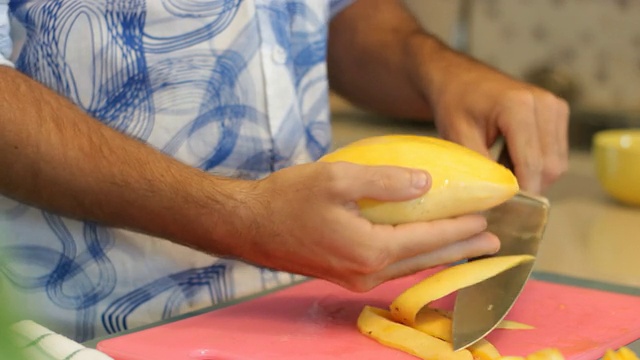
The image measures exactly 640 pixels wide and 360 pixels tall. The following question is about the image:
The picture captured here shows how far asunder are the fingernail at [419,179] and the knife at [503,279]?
14cm

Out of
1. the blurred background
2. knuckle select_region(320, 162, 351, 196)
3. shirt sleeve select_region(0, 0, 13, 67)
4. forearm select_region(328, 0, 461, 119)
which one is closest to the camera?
knuckle select_region(320, 162, 351, 196)

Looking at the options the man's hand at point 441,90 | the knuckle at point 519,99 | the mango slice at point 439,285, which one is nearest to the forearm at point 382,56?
the man's hand at point 441,90

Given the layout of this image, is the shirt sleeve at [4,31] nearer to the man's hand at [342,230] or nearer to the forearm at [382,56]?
the man's hand at [342,230]

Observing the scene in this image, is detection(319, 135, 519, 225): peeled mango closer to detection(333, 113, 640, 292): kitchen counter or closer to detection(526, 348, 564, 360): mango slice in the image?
detection(526, 348, 564, 360): mango slice

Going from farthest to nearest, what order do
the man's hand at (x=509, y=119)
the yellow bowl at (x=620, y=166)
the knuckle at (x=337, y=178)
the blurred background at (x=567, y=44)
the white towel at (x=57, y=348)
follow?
the blurred background at (x=567, y=44) < the yellow bowl at (x=620, y=166) < the man's hand at (x=509, y=119) < the knuckle at (x=337, y=178) < the white towel at (x=57, y=348)

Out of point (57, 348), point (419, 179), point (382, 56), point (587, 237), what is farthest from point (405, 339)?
point (587, 237)

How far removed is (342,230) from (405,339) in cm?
12

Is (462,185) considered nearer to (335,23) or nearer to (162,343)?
(162,343)

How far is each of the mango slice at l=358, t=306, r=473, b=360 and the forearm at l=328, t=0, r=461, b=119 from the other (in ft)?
1.47

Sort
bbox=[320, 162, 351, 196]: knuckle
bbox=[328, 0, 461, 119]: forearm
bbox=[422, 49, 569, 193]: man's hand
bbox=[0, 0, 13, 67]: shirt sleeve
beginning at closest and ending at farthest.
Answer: bbox=[320, 162, 351, 196]: knuckle
bbox=[0, 0, 13, 67]: shirt sleeve
bbox=[422, 49, 569, 193]: man's hand
bbox=[328, 0, 461, 119]: forearm

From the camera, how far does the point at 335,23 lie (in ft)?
4.70

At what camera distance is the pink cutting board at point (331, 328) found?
835 mm

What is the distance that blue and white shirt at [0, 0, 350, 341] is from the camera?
1.01 metres

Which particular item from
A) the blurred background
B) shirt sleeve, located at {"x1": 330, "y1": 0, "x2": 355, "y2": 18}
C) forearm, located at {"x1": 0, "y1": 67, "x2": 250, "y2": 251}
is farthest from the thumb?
the blurred background
